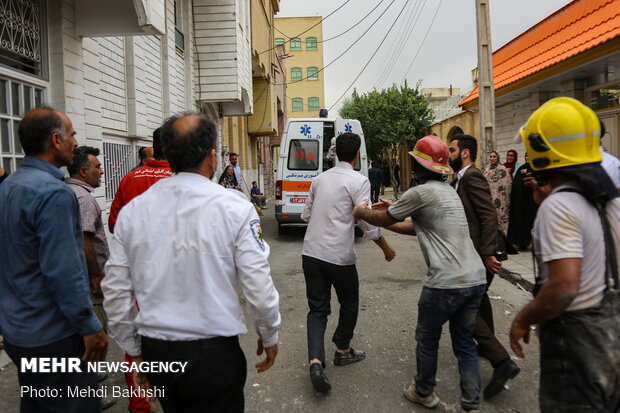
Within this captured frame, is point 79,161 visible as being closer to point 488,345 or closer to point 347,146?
point 347,146

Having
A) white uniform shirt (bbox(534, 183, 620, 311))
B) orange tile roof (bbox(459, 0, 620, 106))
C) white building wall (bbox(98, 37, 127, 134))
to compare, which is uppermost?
orange tile roof (bbox(459, 0, 620, 106))

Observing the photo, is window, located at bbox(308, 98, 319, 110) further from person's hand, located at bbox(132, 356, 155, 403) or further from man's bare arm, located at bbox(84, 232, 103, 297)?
person's hand, located at bbox(132, 356, 155, 403)

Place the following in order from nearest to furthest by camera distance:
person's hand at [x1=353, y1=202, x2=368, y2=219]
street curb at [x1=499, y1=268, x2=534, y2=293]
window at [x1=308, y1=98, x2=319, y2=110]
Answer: person's hand at [x1=353, y1=202, x2=368, y2=219] < street curb at [x1=499, y1=268, x2=534, y2=293] < window at [x1=308, y1=98, x2=319, y2=110]

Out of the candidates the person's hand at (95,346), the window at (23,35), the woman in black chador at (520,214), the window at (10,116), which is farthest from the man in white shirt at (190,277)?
the woman in black chador at (520,214)

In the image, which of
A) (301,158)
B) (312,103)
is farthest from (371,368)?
(312,103)

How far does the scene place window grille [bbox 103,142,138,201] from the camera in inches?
273

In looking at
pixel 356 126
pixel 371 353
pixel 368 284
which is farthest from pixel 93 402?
pixel 356 126

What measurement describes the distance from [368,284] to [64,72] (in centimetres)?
475

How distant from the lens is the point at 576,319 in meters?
1.79

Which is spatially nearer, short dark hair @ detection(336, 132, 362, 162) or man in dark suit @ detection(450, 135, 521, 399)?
man in dark suit @ detection(450, 135, 521, 399)

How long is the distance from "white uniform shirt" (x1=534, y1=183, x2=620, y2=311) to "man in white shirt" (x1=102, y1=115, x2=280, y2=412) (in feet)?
3.71

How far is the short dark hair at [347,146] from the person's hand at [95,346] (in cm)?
226

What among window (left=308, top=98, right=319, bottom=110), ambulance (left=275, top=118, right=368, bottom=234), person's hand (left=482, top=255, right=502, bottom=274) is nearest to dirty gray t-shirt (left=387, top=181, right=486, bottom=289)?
person's hand (left=482, top=255, right=502, bottom=274)

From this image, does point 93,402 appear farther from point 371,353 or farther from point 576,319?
point 371,353
